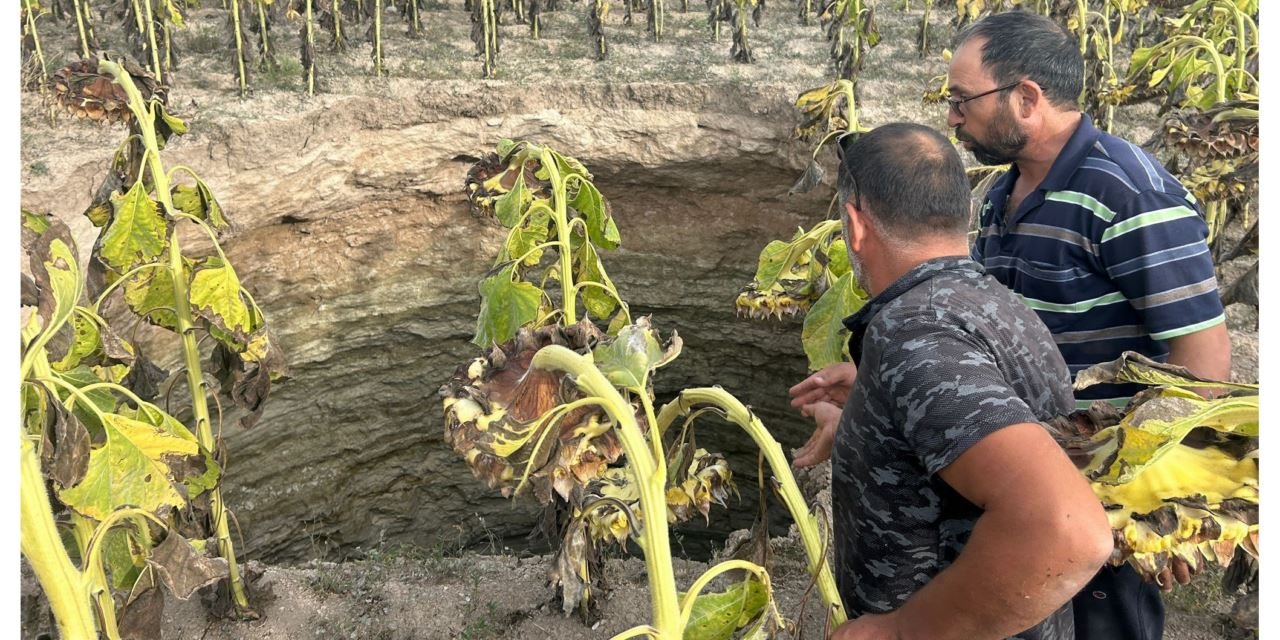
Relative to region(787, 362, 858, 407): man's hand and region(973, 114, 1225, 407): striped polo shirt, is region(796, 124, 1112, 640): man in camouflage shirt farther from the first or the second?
region(973, 114, 1225, 407): striped polo shirt

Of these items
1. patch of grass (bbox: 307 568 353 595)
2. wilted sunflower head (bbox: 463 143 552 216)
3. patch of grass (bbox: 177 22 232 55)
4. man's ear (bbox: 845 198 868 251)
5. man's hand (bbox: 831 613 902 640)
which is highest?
patch of grass (bbox: 177 22 232 55)

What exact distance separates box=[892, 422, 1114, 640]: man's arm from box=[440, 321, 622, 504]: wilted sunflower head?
580 millimetres

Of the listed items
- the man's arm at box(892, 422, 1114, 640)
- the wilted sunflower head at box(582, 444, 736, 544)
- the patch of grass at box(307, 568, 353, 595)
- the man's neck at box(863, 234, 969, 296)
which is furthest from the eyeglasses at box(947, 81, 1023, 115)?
the patch of grass at box(307, 568, 353, 595)

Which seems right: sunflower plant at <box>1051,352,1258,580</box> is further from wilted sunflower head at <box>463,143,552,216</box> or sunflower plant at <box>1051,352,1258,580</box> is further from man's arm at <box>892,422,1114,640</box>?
wilted sunflower head at <box>463,143,552,216</box>

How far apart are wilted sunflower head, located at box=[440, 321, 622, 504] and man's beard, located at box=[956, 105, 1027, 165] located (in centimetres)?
152

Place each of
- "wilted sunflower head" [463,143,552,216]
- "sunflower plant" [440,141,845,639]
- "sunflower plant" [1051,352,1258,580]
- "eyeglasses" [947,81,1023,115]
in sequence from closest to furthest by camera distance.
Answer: "sunflower plant" [1051,352,1258,580] → "sunflower plant" [440,141,845,639] → "eyeglasses" [947,81,1023,115] → "wilted sunflower head" [463,143,552,216]

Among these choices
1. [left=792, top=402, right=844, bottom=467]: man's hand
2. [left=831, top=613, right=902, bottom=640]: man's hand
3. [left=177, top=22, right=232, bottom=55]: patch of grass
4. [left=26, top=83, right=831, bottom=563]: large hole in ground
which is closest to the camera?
[left=831, top=613, right=902, bottom=640]: man's hand

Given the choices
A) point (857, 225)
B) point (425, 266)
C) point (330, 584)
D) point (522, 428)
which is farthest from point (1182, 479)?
point (425, 266)

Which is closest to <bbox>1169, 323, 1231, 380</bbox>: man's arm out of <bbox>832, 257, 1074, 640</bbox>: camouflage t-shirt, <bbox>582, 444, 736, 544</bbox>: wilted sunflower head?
<bbox>832, 257, 1074, 640</bbox>: camouflage t-shirt

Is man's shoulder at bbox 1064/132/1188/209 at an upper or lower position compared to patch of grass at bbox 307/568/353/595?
upper

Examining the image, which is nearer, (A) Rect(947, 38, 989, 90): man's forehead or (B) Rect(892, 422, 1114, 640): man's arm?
(B) Rect(892, 422, 1114, 640): man's arm

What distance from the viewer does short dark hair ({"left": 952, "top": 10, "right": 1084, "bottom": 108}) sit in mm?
2230

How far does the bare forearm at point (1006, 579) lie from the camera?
1.21m

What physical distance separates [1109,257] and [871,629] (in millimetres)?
1282
